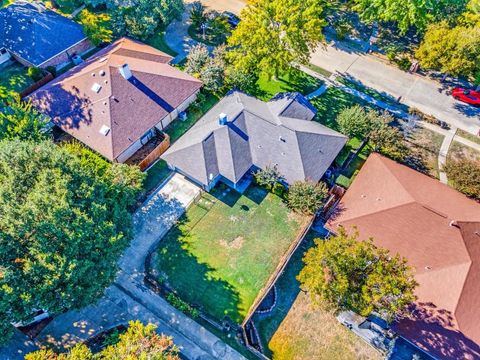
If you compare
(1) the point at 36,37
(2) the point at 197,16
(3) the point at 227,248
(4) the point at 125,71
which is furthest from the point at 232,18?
(3) the point at 227,248

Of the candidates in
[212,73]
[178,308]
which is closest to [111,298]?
[178,308]

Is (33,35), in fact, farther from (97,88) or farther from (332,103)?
(332,103)

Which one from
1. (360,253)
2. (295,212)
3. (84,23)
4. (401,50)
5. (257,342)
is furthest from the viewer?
(401,50)

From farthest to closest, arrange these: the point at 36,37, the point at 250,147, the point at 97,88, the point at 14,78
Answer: the point at 36,37 < the point at 14,78 < the point at 97,88 < the point at 250,147

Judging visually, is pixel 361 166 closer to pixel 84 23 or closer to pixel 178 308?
pixel 178 308

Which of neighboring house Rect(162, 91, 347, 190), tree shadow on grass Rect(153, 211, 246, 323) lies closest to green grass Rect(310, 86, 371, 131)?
neighboring house Rect(162, 91, 347, 190)

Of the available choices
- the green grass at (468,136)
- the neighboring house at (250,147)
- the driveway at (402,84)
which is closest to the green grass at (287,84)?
the driveway at (402,84)

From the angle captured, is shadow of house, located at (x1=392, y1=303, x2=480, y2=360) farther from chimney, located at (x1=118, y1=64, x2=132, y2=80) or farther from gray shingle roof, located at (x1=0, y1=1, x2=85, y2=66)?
gray shingle roof, located at (x1=0, y1=1, x2=85, y2=66)
